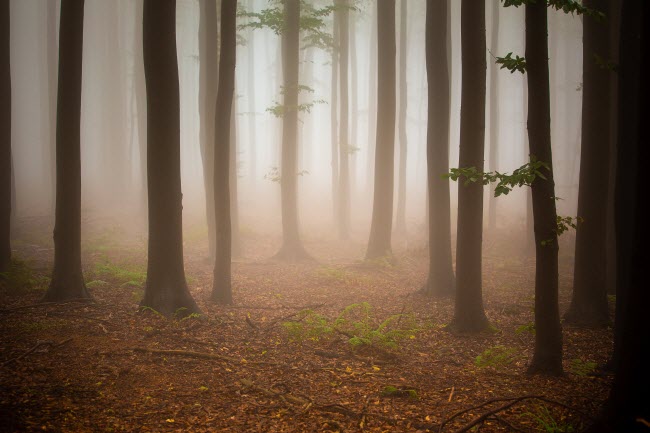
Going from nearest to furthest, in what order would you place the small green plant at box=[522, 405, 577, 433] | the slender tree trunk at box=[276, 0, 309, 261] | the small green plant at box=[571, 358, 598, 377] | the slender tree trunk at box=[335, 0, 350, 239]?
1. the small green plant at box=[522, 405, 577, 433]
2. the small green plant at box=[571, 358, 598, 377]
3. the slender tree trunk at box=[276, 0, 309, 261]
4. the slender tree trunk at box=[335, 0, 350, 239]

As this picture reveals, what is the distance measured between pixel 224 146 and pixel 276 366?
18.1 ft

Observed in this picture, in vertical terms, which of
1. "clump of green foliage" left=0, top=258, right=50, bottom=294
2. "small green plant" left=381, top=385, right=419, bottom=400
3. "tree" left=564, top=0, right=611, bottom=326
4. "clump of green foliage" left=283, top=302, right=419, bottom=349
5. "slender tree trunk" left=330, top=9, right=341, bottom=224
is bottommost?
→ "small green plant" left=381, top=385, right=419, bottom=400

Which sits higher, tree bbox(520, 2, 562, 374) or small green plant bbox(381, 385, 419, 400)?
tree bbox(520, 2, 562, 374)

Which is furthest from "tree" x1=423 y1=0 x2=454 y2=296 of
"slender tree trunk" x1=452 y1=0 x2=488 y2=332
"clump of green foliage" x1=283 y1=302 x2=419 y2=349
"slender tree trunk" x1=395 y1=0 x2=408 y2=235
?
"slender tree trunk" x1=395 y1=0 x2=408 y2=235

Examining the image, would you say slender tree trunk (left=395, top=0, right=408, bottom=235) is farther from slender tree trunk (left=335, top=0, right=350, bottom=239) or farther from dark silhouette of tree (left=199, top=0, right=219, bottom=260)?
dark silhouette of tree (left=199, top=0, right=219, bottom=260)

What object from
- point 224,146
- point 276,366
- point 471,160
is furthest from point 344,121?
point 276,366

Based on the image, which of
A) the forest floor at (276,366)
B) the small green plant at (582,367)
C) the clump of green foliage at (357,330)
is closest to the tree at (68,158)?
the forest floor at (276,366)

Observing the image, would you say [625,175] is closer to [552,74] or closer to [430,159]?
[430,159]

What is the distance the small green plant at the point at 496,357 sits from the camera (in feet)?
22.3

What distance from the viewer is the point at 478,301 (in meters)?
8.45

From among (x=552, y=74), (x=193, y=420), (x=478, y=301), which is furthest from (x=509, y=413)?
(x=552, y=74)

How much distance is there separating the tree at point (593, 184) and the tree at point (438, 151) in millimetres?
3084

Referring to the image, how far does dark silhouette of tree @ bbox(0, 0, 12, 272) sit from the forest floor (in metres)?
0.80

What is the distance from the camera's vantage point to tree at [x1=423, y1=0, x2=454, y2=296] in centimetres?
1082
